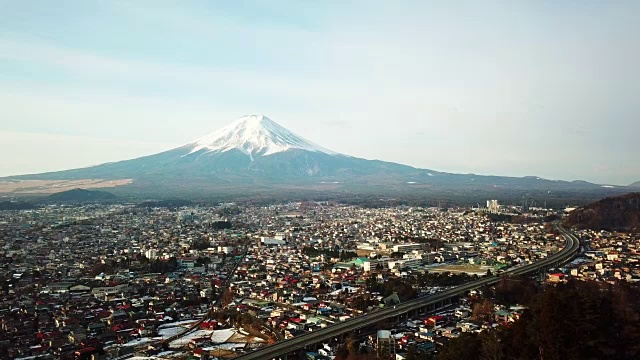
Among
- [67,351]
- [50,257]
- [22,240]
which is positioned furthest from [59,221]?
[67,351]

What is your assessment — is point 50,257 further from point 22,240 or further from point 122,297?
point 122,297

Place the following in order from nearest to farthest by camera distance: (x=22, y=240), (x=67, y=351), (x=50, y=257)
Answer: (x=67, y=351) → (x=50, y=257) → (x=22, y=240)

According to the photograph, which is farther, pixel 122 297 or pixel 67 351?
pixel 122 297

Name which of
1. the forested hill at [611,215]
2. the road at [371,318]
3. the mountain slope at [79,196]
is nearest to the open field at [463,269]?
the road at [371,318]

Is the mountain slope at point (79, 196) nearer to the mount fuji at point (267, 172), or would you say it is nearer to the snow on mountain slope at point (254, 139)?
the mount fuji at point (267, 172)

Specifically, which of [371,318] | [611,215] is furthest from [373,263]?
[611,215]

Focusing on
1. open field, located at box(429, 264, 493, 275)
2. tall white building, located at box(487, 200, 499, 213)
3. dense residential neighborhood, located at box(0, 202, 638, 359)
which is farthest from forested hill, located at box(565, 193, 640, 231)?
open field, located at box(429, 264, 493, 275)
